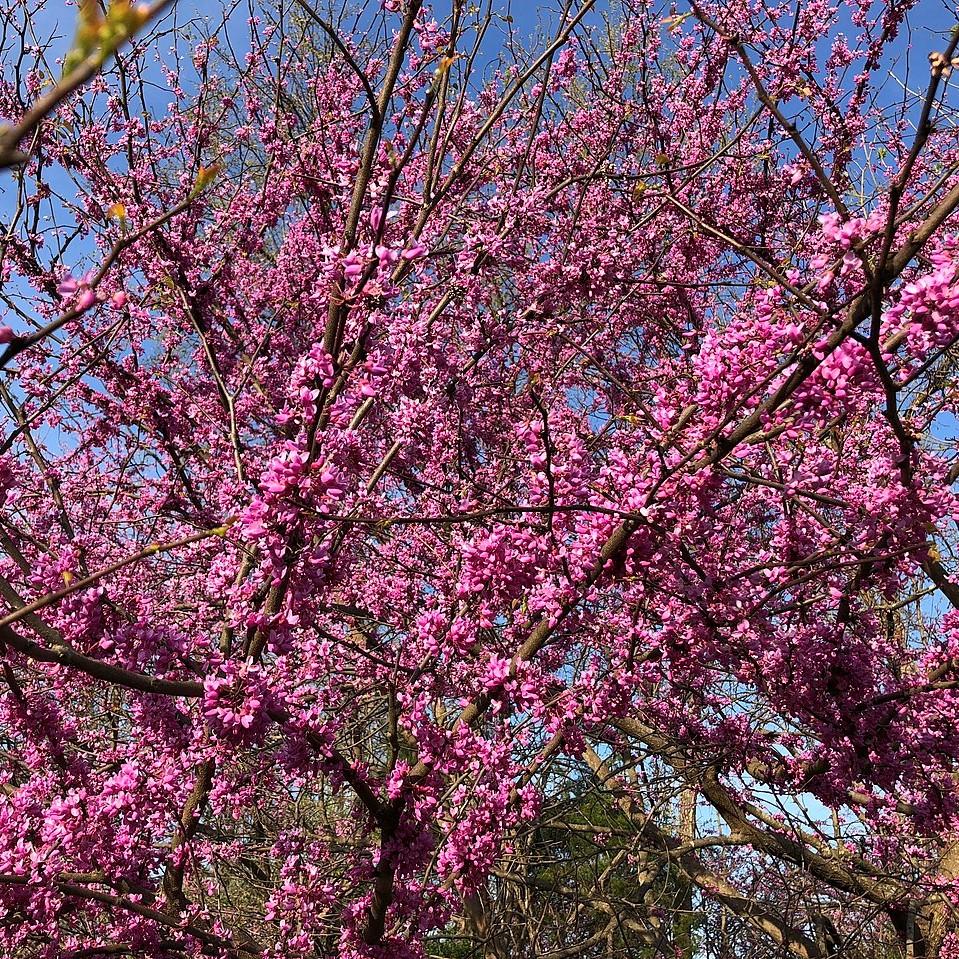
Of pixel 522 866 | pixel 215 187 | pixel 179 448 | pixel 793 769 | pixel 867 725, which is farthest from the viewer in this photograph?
pixel 215 187

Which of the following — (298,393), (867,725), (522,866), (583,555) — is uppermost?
(298,393)

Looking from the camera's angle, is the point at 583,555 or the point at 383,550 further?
the point at 383,550

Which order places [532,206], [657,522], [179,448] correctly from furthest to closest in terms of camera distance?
[179,448] → [532,206] → [657,522]

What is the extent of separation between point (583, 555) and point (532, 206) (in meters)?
3.15

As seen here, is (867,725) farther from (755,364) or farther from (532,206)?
(532,206)

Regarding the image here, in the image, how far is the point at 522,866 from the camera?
24.2ft

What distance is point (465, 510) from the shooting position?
14.3 ft

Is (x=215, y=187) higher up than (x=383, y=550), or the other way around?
(x=215, y=187)

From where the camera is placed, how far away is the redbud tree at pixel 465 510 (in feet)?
10.1

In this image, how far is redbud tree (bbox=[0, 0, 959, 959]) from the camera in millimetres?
3078

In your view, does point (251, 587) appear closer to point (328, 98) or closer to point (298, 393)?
point (298, 393)

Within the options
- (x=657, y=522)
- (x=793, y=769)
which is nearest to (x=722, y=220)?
(x=793, y=769)

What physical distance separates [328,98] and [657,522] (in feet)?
19.6

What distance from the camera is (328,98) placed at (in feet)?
24.9
